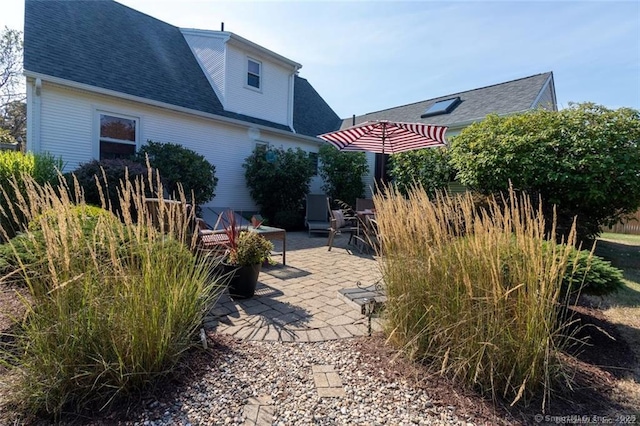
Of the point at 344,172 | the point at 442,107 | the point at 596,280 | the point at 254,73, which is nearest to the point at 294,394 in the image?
the point at 596,280

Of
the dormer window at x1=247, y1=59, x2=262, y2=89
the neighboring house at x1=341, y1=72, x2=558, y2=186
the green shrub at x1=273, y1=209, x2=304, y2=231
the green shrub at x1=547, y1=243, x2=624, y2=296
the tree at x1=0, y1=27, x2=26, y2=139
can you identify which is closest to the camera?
the green shrub at x1=547, y1=243, x2=624, y2=296

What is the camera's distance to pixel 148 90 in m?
7.66

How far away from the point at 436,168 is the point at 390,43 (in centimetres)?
337

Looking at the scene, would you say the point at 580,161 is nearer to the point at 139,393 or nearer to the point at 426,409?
the point at 426,409

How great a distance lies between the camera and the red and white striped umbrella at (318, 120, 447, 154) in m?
5.75

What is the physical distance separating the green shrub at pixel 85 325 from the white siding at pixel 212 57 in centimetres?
850

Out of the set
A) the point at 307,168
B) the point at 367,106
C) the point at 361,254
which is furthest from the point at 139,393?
the point at 367,106

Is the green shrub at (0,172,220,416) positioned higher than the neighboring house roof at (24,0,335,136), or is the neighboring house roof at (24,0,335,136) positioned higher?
the neighboring house roof at (24,0,335,136)

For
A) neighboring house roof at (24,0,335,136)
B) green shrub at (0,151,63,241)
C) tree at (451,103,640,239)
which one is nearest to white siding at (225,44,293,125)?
neighboring house roof at (24,0,335,136)

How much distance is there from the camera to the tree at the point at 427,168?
332 inches

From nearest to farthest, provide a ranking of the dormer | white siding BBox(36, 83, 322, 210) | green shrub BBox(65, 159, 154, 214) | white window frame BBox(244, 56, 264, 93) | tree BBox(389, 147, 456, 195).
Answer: green shrub BBox(65, 159, 154, 214) < white siding BBox(36, 83, 322, 210) < tree BBox(389, 147, 456, 195) < the dormer < white window frame BBox(244, 56, 264, 93)

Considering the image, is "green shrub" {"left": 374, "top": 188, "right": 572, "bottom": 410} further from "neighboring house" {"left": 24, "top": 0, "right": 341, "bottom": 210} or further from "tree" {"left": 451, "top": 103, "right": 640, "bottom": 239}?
"neighboring house" {"left": 24, "top": 0, "right": 341, "bottom": 210}

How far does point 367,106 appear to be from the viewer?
1555 cm

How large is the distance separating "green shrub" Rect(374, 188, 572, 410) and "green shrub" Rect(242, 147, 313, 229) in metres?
7.08
